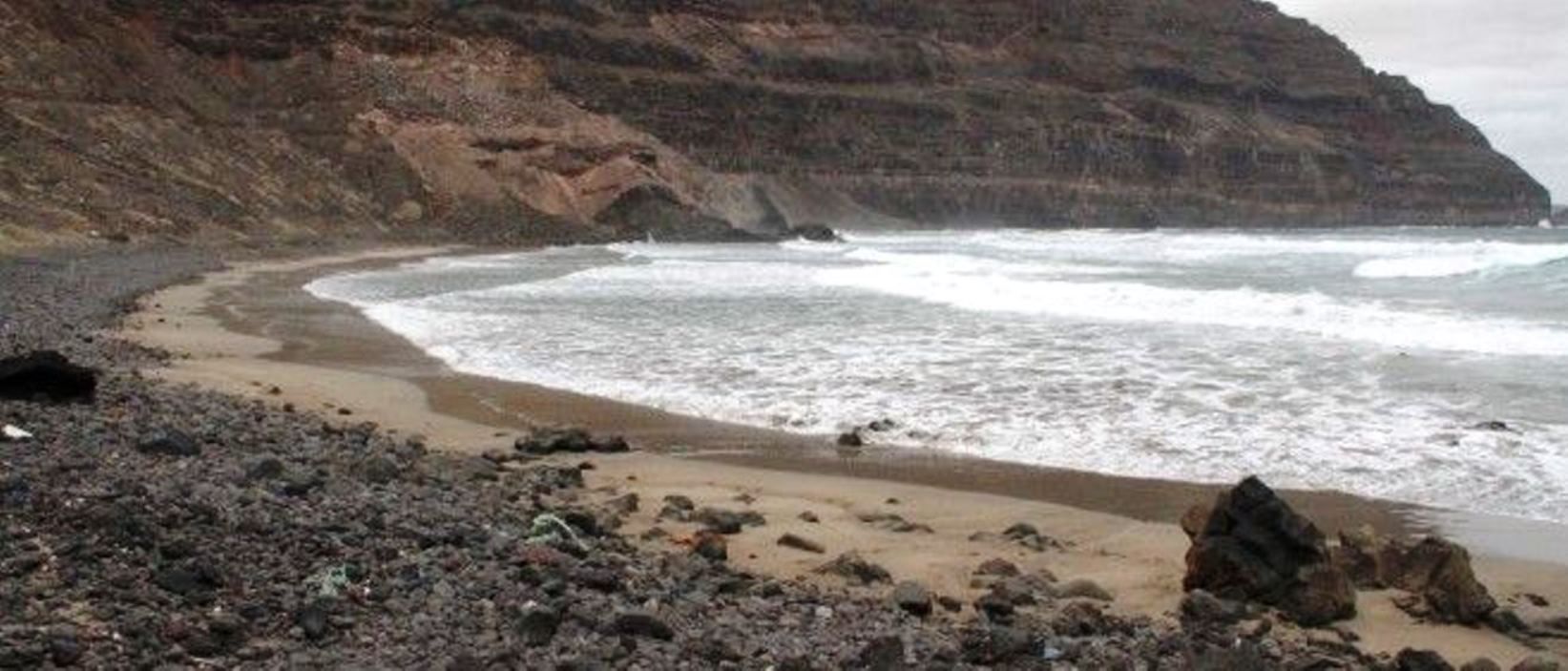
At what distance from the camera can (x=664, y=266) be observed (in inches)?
1580

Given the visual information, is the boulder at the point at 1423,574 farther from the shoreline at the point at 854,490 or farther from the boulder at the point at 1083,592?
the boulder at the point at 1083,592

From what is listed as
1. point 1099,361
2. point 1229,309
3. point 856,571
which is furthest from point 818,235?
point 856,571

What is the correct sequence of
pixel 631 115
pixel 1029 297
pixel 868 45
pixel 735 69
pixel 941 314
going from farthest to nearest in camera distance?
pixel 868 45
pixel 735 69
pixel 631 115
pixel 1029 297
pixel 941 314

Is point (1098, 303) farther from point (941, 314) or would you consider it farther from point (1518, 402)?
point (1518, 402)

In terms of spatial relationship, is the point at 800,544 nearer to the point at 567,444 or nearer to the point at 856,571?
the point at 856,571

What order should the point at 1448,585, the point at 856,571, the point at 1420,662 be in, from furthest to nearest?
the point at 856,571 < the point at 1448,585 < the point at 1420,662

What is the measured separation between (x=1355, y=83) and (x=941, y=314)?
132576 millimetres

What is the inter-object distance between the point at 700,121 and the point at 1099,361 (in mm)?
73968

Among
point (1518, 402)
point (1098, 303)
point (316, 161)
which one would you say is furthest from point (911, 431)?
point (316, 161)

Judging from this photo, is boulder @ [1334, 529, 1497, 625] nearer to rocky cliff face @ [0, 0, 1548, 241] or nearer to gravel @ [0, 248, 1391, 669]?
gravel @ [0, 248, 1391, 669]

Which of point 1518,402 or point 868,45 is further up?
point 868,45

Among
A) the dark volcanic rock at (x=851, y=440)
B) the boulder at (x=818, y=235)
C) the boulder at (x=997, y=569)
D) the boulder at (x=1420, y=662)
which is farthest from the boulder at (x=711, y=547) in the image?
the boulder at (x=818, y=235)

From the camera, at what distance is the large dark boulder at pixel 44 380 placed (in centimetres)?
888

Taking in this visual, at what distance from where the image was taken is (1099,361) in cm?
1523
